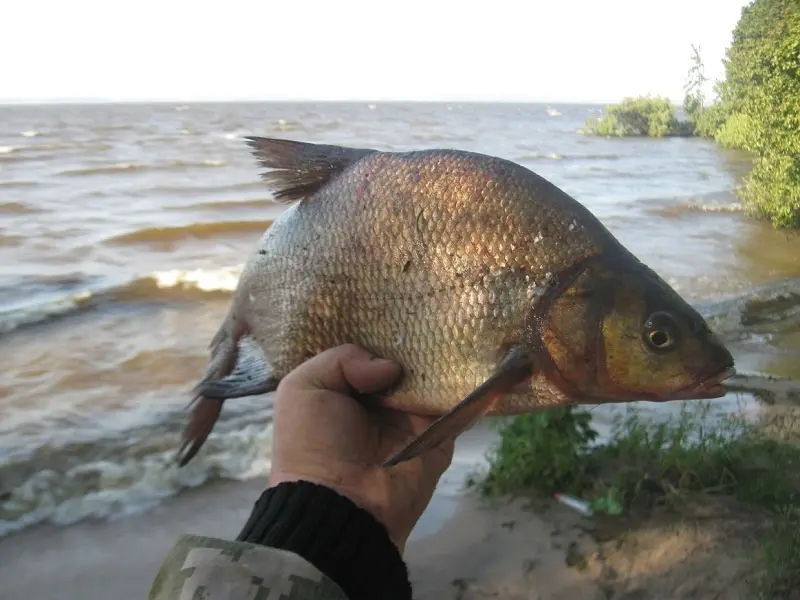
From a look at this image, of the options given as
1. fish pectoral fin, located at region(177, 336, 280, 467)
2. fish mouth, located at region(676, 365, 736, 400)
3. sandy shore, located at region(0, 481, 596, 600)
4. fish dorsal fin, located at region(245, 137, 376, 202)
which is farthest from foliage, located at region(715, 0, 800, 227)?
fish pectoral fin, located at region(177, 336, 280, 467)

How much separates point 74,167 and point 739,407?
76.2 ft

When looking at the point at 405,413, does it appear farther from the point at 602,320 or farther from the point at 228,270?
the point at 228,270

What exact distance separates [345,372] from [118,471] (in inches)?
167

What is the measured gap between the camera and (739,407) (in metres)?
6.24

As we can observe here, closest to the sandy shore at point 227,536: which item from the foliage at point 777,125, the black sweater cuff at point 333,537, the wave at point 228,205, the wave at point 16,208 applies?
the black sweater cuff at point 333,537

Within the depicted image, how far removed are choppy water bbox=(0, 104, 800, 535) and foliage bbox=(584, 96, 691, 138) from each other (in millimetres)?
26218

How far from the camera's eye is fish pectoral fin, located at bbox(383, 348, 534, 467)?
1740 millimetres

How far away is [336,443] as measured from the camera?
2.30 metres

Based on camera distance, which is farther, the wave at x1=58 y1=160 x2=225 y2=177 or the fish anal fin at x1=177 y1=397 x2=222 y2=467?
the wave at x1=58 y1=160 x2=225 y2=177

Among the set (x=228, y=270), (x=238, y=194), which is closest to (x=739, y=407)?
(x=228, y=270)

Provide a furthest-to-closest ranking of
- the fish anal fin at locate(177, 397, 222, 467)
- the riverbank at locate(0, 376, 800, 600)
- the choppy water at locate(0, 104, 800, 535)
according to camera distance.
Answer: the choppy water at locate(0, 104, 800, 535) → the riverbank at locate(0, 376, 800, 600) → the fish anal fin at locate(177, 397, 222, 467)

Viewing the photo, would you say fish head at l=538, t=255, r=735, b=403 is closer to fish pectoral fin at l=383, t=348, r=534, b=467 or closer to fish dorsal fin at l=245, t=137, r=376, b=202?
fish pectoral fin at l=383, t=348, r=534, b=467

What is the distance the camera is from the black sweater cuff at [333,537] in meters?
2.01

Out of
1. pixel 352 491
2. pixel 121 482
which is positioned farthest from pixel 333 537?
pixel 121 482
